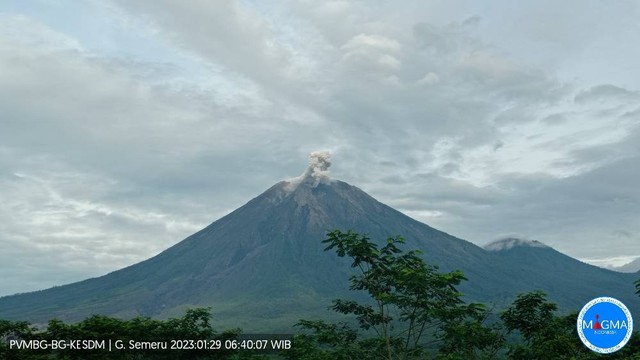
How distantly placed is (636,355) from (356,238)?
376 inches

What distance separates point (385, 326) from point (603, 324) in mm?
9678

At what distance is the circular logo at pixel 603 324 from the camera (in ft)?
42.8

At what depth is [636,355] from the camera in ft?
55.9

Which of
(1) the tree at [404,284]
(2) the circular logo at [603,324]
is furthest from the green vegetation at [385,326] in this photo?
(2) the circular logo at [603,324]

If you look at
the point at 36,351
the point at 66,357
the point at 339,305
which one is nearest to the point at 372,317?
the point at 339,305

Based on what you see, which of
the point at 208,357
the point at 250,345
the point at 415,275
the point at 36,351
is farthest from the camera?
the point at 250,345

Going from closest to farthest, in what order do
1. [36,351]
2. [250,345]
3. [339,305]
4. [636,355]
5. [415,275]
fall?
[636,355] → [415,275] → [36,351] → [339,305] → [250,345]

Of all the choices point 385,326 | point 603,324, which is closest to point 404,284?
point 385,326

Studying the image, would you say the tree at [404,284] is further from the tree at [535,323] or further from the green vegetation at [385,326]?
the tree at [535,323]

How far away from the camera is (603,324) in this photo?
43.1 ft

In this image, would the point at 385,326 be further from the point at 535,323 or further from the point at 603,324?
the point at 603,324

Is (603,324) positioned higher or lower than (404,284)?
lower

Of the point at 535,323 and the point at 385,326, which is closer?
the point at 385,326

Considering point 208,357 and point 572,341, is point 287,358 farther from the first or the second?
point 572,341
